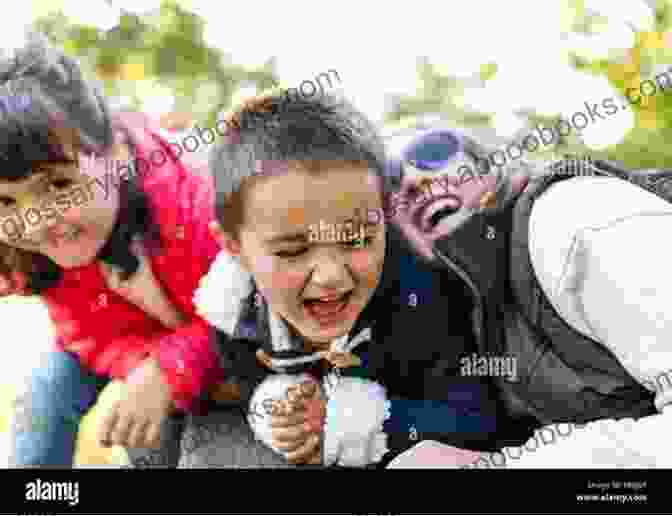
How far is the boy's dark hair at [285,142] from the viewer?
208cm

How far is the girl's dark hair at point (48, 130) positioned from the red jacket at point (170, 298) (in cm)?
4

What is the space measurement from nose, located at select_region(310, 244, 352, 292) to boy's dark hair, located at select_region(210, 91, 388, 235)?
0.52 feet

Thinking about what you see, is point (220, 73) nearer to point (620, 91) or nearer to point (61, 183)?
point (61, 183)

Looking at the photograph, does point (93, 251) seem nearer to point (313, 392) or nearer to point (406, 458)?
point (313, 392)

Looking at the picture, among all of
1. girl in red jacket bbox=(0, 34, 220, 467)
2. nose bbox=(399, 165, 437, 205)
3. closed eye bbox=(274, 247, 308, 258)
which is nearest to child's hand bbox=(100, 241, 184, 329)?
girl in red jacket bbox=(0, 34, 220, 467)

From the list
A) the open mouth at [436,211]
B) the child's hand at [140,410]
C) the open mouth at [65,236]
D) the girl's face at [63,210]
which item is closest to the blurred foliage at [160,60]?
the girl's face at [63,210]

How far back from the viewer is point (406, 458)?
85.8 inches

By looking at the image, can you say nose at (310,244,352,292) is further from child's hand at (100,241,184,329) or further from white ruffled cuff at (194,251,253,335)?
child's hand at (100,241,184,329)

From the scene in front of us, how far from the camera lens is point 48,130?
6.79 ft

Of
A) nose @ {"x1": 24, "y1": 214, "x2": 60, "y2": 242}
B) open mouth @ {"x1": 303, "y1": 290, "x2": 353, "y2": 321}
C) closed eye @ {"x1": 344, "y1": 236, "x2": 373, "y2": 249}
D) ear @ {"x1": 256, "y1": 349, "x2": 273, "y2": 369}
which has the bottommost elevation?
ear @ {"x1": 256, "y1": 349, "x2": 273, "y2": 369}

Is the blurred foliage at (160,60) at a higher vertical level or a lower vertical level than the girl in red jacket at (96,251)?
higher

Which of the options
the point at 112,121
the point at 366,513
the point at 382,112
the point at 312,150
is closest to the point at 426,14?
the point at 382,112

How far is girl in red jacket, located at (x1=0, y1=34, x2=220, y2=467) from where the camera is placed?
2.08 metres

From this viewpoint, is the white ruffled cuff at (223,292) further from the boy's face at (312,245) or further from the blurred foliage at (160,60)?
the blurred foliage at (160,60)
